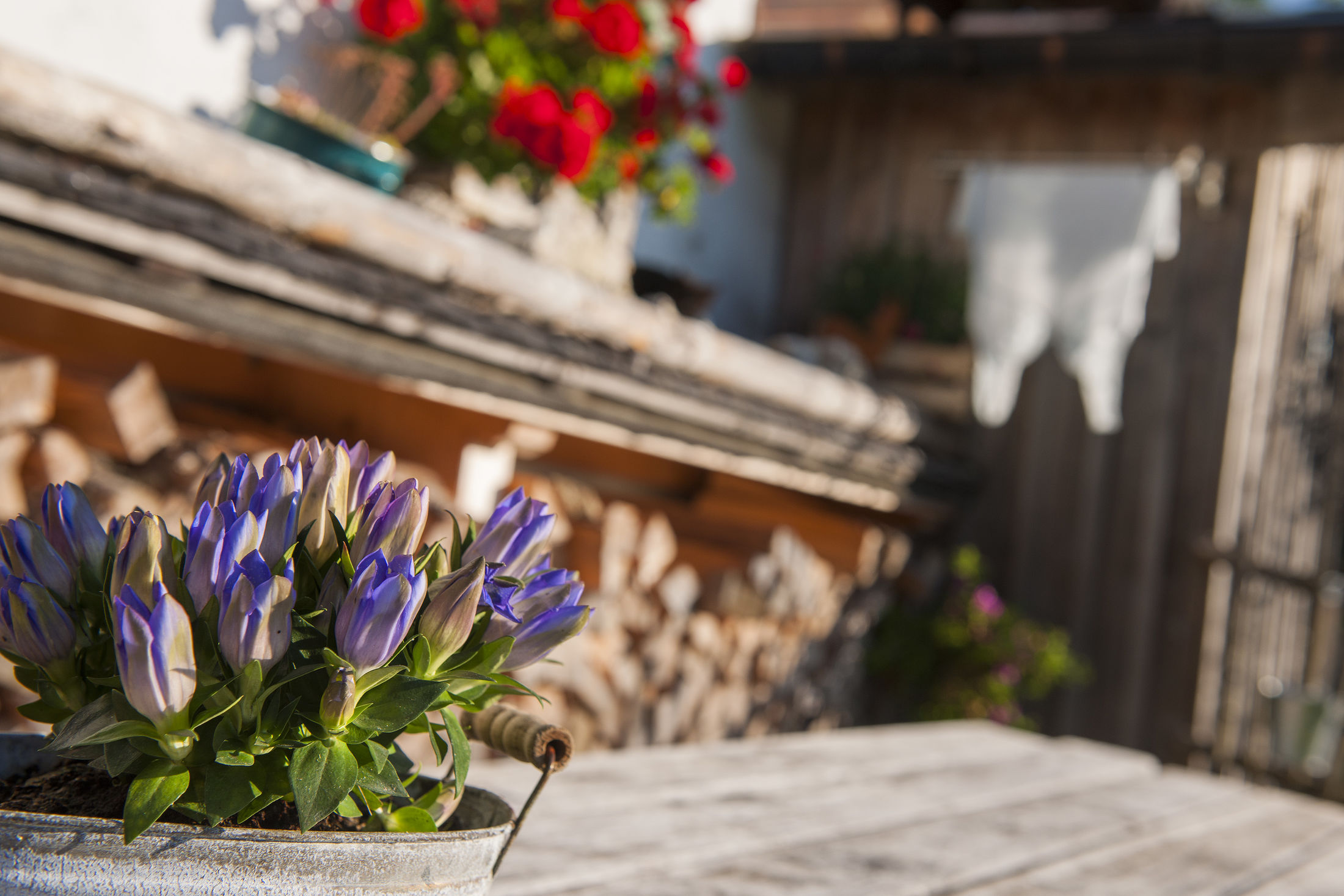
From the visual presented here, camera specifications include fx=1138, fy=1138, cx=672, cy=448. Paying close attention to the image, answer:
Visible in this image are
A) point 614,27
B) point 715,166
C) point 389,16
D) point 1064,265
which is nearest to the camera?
point 389,16

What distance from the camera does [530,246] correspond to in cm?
237

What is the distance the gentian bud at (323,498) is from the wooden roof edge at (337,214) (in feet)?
3.72

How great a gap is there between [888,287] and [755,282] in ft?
2.10

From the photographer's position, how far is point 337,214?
5.90 ft

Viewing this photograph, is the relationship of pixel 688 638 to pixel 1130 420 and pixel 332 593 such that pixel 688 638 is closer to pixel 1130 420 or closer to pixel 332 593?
pixel 1130 420

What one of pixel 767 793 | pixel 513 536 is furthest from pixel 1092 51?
pixel 513 536

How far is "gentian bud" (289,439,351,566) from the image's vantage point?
0.53m

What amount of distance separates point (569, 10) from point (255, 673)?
2333 millimetres

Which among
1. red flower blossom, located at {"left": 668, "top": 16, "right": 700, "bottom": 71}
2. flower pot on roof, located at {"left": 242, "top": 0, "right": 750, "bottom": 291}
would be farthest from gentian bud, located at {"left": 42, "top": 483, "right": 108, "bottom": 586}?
red flower blossom, located at {"left": 668, "top": 16, "right": 700, "bottom": 71}

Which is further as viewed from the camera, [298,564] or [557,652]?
[557,652]

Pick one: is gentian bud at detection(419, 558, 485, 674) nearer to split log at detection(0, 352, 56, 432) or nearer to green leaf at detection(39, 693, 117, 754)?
green leaf at detection(39, 693, 117, 754)

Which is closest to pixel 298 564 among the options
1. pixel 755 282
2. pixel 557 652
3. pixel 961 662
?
pixel 557 652

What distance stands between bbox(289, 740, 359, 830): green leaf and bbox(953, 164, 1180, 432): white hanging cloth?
3.52 m

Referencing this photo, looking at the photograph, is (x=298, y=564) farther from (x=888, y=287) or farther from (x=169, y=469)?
(x=888, y=287)
